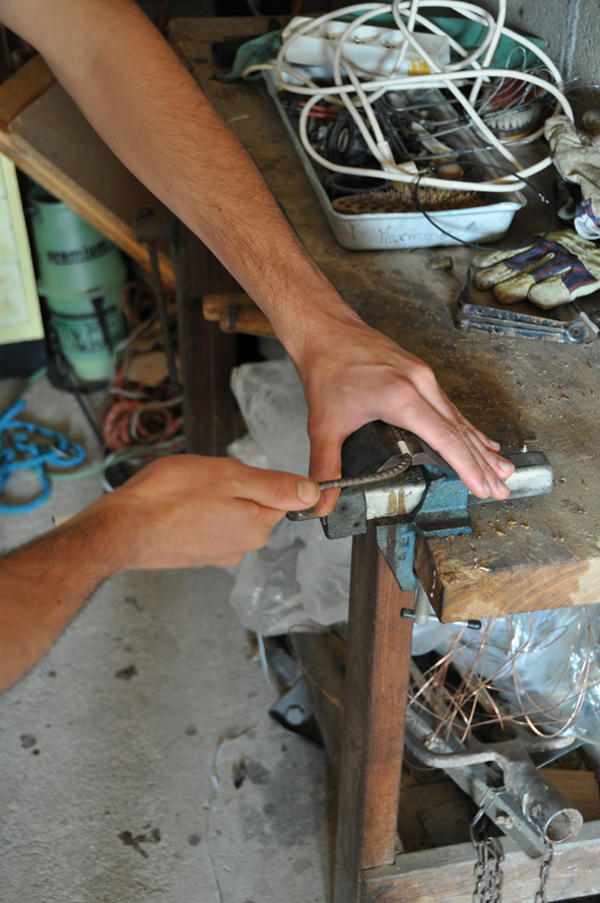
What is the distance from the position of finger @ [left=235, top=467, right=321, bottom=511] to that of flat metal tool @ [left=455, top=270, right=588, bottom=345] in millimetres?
345

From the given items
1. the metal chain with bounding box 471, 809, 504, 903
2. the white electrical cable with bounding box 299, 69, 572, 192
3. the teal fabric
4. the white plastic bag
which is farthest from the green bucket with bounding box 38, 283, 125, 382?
the metal chain with bounding box 471, 809, 504, 903

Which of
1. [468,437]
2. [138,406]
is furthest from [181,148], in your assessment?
[138,406]

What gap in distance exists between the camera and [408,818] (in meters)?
1.34

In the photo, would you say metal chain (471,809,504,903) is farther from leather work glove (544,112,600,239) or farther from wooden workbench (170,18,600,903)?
leather work glove (544,112,600,239)

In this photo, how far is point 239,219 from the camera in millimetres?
1064

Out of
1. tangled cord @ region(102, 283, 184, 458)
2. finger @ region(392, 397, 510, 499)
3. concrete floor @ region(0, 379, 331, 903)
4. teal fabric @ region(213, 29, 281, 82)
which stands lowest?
concrete floor @ region(0, 379, 331, 903)

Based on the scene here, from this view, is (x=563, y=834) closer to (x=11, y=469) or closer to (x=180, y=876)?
(x=180, y=876)

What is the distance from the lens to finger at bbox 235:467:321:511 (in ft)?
2.56

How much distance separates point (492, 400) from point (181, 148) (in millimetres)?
548

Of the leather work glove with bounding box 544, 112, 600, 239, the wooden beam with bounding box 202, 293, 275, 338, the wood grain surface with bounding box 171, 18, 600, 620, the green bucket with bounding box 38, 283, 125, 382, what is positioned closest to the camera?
the wood grain surface with bounding box 171, 18, 600, 620

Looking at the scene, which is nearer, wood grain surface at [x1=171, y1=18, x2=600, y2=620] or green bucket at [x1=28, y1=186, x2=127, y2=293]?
wood grain surface at [x1=171, y1=18, x2=600, y2=620]

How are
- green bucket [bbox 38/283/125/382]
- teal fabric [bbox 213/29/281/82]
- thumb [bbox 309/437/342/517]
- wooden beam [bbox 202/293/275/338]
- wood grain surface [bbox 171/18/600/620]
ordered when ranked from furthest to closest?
green bucket [bbox 38/283/125/382] < teal fabric [bbox 213/29/281/82] < wooden beam [bbox 202/293/275/338] < thumb [bbox 309/437/342/517] < wood grain surface [bbox 171/18/600/620]

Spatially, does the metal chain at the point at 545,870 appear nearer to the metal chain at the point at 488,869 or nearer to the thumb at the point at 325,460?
the metal chain at the point at 488,869

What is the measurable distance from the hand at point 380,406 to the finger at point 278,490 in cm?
2
